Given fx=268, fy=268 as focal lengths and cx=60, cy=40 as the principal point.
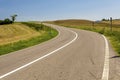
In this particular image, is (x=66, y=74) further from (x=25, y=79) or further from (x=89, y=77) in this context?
(x=25, y=79)

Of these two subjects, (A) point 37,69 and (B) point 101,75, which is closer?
(B) point 101,75

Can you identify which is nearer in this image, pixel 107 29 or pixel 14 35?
pixel 14 35

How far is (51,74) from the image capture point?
9422 millimetres

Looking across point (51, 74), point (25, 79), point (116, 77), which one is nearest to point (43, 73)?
point (51, 74)

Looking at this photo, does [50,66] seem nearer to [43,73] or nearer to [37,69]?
[37,69]

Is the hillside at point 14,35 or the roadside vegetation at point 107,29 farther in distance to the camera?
the hillside at point 14,35

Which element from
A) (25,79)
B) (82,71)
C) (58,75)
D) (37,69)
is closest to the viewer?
(25,79)

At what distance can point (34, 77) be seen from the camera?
8.91 meters

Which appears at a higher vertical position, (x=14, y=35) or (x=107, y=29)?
A: (x=14, y=35)

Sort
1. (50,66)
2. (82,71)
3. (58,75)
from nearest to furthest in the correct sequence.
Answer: (58,75) < (82,71) < (50,66)

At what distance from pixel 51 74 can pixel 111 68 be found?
2537 mm

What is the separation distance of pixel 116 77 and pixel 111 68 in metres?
1.76

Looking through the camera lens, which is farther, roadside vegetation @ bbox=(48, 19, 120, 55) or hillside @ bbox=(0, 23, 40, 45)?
hillside @ bbox=(0, 23, 40, 45)

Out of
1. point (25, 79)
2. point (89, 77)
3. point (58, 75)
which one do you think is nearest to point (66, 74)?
point (58, 75)
